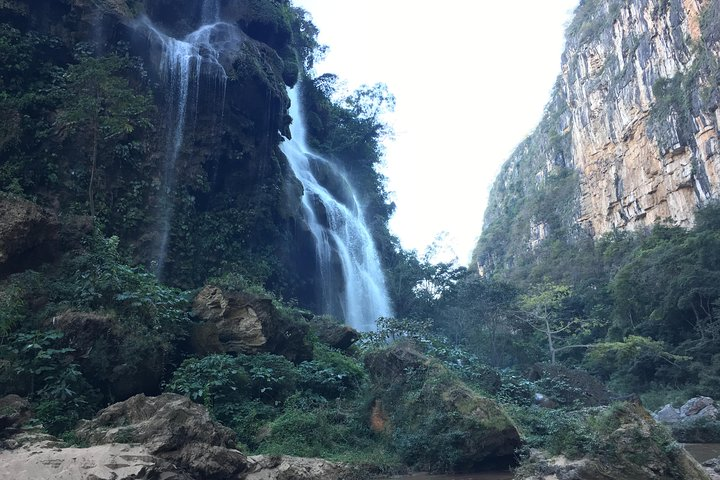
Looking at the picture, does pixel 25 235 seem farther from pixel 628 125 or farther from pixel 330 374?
pixel 628 125

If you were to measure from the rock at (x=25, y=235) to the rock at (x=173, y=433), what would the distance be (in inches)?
155

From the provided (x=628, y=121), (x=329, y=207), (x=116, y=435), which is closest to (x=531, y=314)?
(x=329, y=207)

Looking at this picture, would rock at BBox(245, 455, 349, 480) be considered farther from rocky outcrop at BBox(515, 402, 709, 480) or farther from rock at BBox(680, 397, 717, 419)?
rock at BBox(680, 397, 717, 419)

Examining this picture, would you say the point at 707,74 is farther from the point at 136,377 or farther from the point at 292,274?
the point at 136,377

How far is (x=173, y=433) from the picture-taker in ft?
22.0

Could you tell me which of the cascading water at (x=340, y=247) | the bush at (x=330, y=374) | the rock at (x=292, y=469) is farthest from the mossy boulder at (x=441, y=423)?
the cascading water at (x=340, y=247)

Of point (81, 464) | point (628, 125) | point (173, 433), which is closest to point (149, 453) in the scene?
point (173, 433)

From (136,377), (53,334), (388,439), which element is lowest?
(388,439)

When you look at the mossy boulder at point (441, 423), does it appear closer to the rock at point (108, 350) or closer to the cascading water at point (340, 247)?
the rock at point (108, 350)

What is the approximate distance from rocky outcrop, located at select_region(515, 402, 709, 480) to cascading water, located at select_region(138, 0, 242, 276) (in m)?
11.3

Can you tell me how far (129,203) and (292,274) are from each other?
7.18m

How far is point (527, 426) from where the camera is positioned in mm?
11578

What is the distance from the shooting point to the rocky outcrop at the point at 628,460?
24.3ft

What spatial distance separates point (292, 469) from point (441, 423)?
10.8 feet
